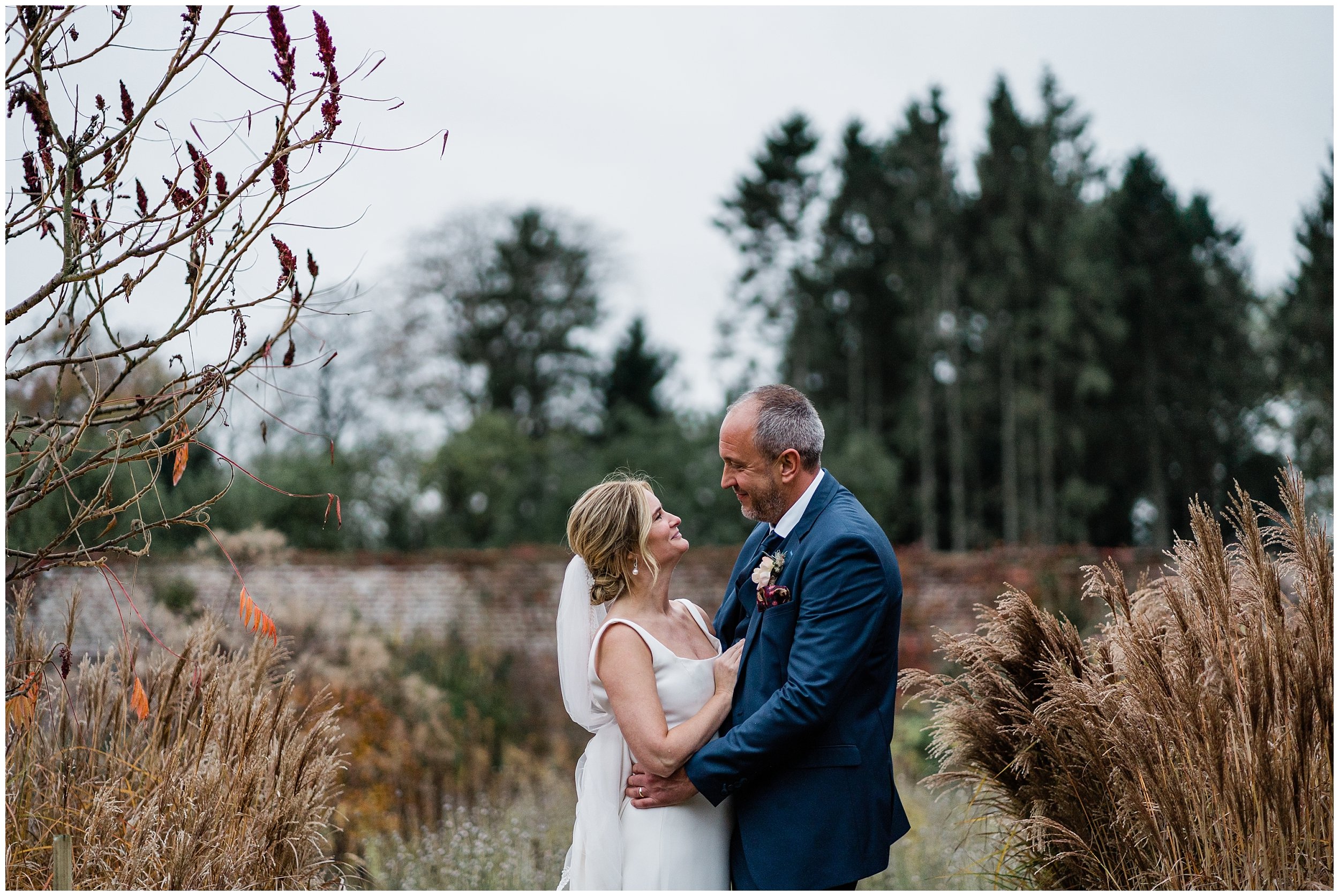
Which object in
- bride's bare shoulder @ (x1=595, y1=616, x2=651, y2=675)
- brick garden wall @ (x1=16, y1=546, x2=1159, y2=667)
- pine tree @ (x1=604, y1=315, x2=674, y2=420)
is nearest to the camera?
bride's bare shoulder @ (x1=595, y1=616, x2=651, y2=675)

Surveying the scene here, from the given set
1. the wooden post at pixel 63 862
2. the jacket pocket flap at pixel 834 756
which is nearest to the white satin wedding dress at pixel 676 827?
the jacket pocket flap at pixel 834 756

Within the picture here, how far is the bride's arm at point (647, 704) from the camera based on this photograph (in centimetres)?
270

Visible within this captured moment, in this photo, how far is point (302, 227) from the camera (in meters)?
2.67

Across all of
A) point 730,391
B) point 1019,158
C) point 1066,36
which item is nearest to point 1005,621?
point 1066,36

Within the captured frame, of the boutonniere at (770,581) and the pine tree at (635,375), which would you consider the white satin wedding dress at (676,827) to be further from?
the pine tree at (635,375)

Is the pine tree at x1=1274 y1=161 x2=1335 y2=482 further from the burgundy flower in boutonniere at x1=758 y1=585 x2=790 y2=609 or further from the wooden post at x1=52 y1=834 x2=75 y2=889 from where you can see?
the wooden post at x1=52 y1=834 x2=75 y2=889

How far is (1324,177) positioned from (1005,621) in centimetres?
1673

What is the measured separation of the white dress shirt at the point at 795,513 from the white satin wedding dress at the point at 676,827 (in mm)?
456

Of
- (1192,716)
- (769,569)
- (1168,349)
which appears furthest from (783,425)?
(1168,349)

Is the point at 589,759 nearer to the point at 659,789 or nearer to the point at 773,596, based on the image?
the point at 659,789

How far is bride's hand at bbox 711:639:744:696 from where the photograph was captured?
2.79m

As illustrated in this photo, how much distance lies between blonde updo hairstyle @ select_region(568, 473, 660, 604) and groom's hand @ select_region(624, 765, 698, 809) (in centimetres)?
54

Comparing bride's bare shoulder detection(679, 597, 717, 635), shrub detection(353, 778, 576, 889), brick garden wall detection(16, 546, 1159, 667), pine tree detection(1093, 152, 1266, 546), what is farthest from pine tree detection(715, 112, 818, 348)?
bride's bare shoulder detection(679, 597, 717, 635)

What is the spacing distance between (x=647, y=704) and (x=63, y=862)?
1.70m
